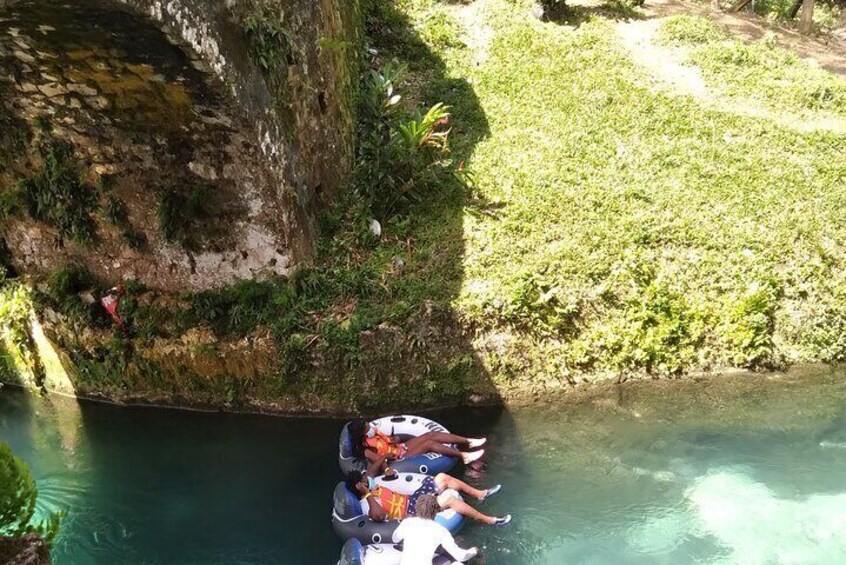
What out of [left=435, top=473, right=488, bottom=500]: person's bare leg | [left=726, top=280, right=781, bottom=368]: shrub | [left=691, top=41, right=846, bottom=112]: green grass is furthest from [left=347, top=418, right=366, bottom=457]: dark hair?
[left=691, top=41, right=846, bottom=112]: green grass

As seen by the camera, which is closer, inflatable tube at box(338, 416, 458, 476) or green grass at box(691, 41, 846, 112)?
inflatable tube at box(338, 416, 458, 476)

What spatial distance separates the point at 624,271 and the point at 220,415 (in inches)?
208

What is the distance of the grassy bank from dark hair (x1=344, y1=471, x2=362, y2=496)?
1208 millimetres

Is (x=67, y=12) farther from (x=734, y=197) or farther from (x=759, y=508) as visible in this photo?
(x=734, y=197)

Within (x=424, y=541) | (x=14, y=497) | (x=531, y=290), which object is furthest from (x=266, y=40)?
(x=424, y=541)

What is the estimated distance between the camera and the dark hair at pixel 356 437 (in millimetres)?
7230

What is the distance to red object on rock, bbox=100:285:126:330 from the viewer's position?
835cm

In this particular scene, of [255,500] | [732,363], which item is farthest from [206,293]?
[732,363]

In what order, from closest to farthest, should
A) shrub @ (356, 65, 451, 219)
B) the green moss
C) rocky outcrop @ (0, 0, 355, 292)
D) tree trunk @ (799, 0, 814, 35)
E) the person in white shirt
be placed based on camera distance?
rocky outcrop @ (0, 0, 355, 292)
the person in white shirt
shrub @ (356, 65, 451, 219)
the green moss
tree trunk @ (799, 0, 814, 35)

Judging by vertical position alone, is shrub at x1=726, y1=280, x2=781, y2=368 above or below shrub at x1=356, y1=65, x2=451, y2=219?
below

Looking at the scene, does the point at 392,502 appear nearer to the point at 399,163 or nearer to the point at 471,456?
the point at 471,456

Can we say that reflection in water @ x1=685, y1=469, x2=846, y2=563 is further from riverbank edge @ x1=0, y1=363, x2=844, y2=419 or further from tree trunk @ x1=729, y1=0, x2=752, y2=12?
tree trunk @ x1=729, y1=0, x2=752, y2=12

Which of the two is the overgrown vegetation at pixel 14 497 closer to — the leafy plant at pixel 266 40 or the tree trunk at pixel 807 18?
the leafy plant at pixel 266 40

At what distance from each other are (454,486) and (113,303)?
4746 millimetres
